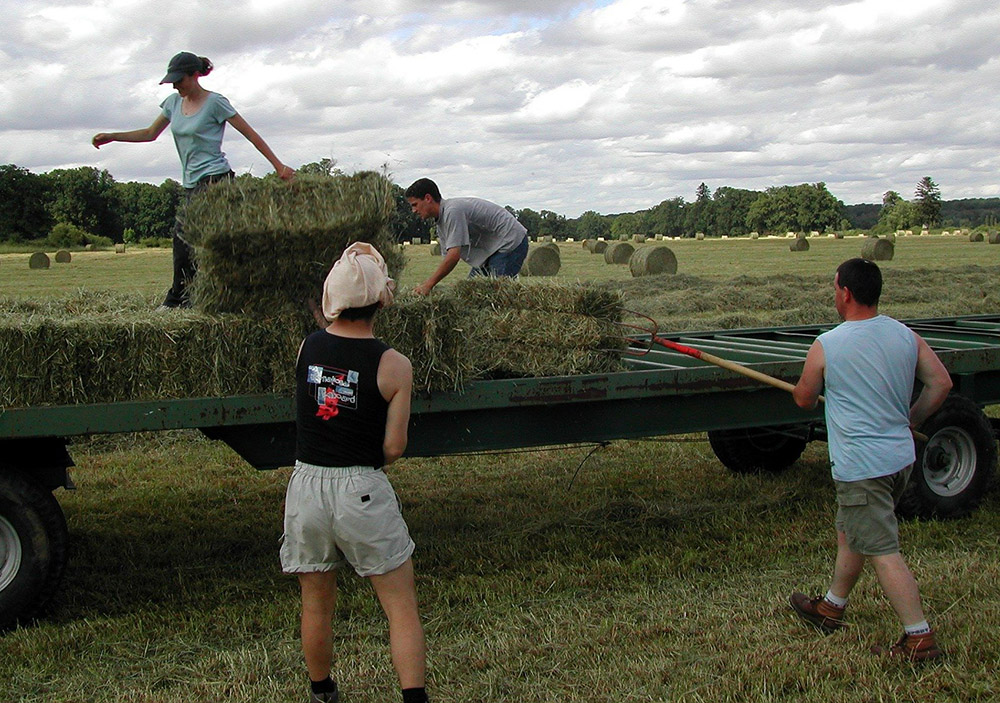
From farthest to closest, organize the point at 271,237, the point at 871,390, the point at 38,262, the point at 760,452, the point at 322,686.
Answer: the point at 38,262
the point at 760,452
the point at 271,237
the point at 871,390
the point at 322,686

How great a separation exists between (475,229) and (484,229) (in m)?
0.06

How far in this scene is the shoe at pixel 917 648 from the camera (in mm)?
4156

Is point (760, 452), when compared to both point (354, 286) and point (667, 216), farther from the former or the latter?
point (667, 216)

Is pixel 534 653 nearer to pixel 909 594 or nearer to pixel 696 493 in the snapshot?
pixel 909 594

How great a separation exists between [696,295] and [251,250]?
13.5m

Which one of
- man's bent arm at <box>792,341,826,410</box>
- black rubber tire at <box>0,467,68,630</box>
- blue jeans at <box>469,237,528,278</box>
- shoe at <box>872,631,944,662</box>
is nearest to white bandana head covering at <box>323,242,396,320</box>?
man's bent arm at <box>792,341,826,410</box>

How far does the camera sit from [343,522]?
353 cm

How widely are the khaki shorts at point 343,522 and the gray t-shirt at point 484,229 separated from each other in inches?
143

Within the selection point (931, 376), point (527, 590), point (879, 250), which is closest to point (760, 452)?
point (527, 590)

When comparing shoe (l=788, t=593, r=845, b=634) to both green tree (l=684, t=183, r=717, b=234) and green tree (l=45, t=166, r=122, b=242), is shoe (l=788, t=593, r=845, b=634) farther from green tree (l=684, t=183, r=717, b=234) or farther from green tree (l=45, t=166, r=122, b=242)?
green tree (l=684, t=183, r=717, b=234)

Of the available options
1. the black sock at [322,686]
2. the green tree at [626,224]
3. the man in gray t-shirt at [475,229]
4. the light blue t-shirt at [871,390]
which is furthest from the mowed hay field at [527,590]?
the green tree at [626,224]

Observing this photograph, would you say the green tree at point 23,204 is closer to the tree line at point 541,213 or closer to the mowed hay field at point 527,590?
the tree line at point 541,213

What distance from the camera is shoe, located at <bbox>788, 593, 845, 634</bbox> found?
14.8 ft

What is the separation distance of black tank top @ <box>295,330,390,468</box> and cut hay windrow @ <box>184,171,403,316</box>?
1.47 metres
